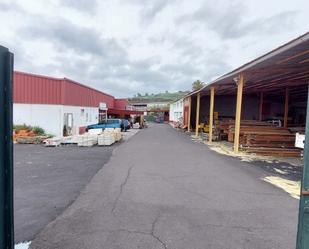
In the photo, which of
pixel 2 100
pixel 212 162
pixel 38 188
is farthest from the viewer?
pixel 212 162

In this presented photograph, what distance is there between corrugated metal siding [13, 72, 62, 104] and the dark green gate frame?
20.8 meters

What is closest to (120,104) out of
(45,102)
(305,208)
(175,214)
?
(45,102)

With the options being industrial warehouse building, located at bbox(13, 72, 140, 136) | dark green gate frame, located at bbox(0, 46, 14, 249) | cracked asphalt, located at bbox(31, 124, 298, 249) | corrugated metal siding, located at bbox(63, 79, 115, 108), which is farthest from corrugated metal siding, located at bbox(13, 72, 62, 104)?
dark green gate frame, located at bbox(0, 46, 14, 249)

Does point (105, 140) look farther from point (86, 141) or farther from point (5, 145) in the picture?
point (5, 145)

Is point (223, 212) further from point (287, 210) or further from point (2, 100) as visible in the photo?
point (2, 100)

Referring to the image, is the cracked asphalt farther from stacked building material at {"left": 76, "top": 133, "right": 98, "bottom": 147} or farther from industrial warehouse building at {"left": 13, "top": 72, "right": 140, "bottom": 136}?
industrial warehouse building at {"left": 13, "top": 72, "right": 140, "bottom": 136}

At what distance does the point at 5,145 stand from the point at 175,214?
13.9 ft

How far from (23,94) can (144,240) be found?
19853 millimetres

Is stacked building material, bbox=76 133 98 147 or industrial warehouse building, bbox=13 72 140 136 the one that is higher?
industrial warehouse building, bbox=13 72 140 136

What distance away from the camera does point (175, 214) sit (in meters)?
5.41

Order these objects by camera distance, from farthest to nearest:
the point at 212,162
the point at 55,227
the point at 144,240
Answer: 1. the point at 212,162
2. the point at 55,227
3. the point at 144,240

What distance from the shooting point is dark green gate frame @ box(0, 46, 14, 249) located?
6.17 feet

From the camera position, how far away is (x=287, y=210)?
589 cm

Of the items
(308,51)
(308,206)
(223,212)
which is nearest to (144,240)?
(223,212)
